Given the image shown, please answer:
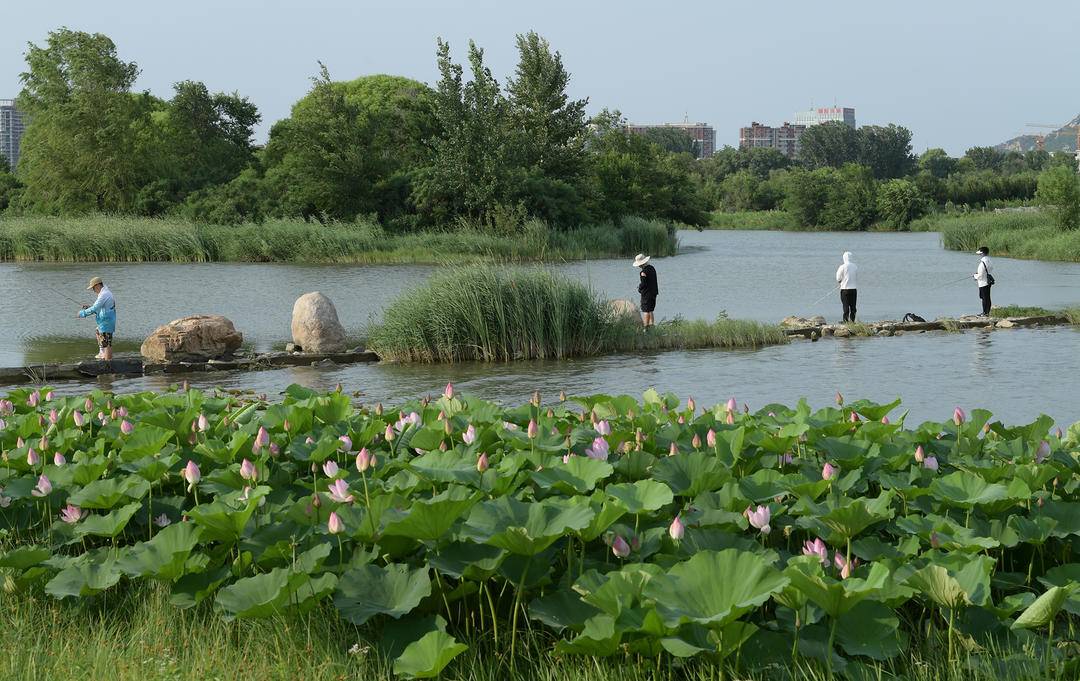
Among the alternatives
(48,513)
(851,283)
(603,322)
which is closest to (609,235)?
(851,283)

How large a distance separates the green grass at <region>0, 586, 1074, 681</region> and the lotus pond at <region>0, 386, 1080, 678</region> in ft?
0.10

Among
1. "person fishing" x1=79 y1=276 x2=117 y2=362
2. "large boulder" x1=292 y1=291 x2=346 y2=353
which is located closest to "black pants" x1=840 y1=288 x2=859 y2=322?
"large boulder" x1=292 y1=291 x2=346 y2=353

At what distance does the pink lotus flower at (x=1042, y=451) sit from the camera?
4961mm

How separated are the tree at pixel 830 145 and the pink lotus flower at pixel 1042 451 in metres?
189

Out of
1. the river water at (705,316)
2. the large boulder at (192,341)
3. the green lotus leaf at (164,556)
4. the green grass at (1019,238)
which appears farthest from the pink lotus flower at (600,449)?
the green grass at (1019,238)

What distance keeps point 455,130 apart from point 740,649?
55.8 m

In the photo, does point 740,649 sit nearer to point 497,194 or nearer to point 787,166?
point 497,194

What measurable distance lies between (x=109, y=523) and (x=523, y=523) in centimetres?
181

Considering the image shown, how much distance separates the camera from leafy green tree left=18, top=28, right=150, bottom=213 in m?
68.4

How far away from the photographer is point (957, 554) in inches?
141

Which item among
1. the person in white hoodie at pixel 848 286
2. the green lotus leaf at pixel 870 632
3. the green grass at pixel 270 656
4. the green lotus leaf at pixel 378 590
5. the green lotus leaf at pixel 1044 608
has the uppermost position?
the green lotus leaf at pixel 378 590

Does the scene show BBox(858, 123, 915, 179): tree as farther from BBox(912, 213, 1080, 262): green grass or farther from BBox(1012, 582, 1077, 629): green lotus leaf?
BBox(1012, 582, 1077, 629): green lotus leaf

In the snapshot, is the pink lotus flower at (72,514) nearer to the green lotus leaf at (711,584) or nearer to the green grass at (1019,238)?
the green lotus leaf at (711,584)

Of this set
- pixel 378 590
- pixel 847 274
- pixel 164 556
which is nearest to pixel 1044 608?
pixel 378 590
